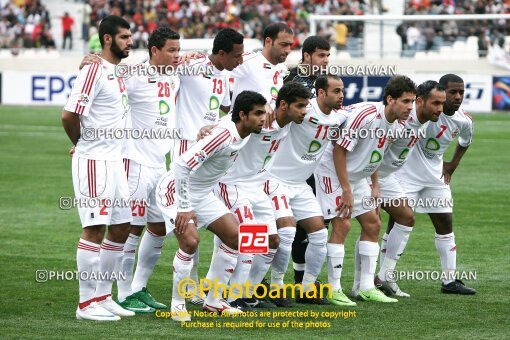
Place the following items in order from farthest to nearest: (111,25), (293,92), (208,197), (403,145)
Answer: (403,145), (293,92), (208,197), (111,25)

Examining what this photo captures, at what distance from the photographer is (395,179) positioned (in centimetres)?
1066

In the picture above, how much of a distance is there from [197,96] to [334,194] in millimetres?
1660

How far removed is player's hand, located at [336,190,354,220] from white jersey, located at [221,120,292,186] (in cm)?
91

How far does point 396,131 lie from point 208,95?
6.17 feet

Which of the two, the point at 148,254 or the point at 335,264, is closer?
the point at 148,254

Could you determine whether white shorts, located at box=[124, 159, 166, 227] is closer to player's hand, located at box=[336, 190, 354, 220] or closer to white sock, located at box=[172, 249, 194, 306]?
white sock, located at box=[172, 249, 194, 306]

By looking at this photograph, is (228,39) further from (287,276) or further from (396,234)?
(287,276)

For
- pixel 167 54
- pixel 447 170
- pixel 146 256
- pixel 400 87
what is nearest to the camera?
pixel 167 54

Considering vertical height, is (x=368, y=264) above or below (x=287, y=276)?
above

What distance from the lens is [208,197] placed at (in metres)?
8.91

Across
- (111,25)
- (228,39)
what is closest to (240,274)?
(228,39)

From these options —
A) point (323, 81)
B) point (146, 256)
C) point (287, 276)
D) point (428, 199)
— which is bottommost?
point (287, 276)

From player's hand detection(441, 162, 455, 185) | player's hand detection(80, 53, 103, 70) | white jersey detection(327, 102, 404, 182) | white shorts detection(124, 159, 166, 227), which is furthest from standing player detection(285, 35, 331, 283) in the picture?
player's hand detection(80, 53, 103, 70)

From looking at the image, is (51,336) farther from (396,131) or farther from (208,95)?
(396,131)
